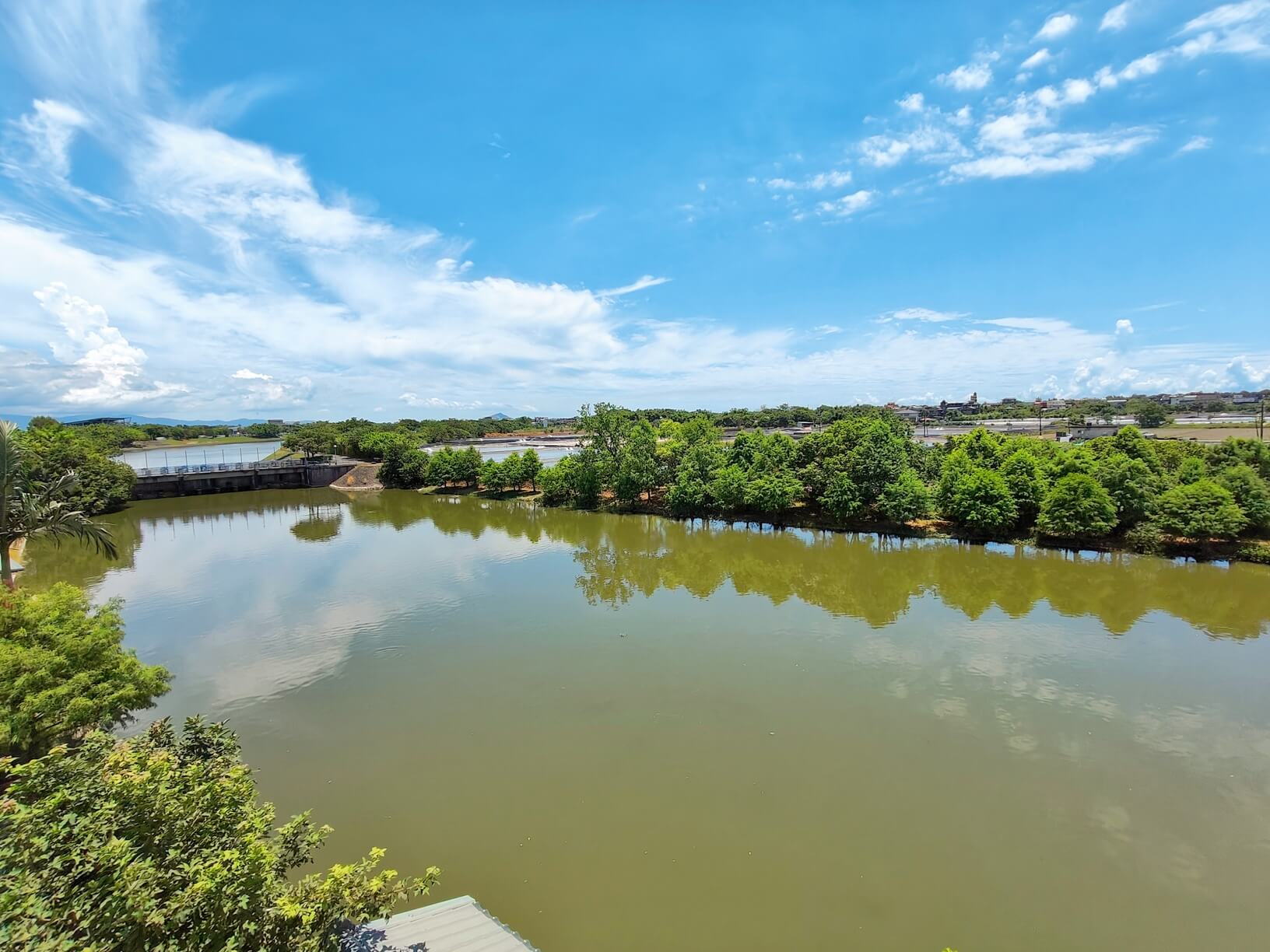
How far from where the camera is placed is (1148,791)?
29.0 feet

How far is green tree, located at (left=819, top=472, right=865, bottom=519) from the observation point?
1055 inches

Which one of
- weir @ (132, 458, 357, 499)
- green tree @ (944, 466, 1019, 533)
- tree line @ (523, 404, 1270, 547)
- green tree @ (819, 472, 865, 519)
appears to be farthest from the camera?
weir @ (132, 458, 357, 499)

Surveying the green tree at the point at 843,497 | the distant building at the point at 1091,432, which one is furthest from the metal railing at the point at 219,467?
the distant building at the point at 1091,432

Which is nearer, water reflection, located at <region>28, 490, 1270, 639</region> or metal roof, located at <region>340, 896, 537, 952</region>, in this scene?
metal roof, located at <region>340, 896, 537, 952</region>

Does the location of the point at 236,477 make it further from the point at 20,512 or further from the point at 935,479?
the point at 935,479

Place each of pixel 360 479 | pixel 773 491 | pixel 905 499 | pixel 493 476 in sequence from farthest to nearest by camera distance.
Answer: pixel 360 479
pixel 493 476
pixel 773 491
pixel 905 499

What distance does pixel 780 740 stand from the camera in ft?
33.8

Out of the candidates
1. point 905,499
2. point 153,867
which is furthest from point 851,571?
point 153,867

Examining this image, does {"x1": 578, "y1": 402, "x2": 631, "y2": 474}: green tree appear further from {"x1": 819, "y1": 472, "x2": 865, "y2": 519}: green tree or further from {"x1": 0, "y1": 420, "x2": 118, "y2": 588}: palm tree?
{"x1": 0, "y1": 420, "x2": 118, "y2": 588}: palm tree

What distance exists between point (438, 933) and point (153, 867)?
10.3 ft

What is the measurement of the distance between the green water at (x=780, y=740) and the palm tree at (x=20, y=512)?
13.5 ft

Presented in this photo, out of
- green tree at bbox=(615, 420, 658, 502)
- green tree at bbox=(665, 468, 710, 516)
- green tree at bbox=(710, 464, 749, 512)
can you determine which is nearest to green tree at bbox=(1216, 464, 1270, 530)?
green tree at bbox=(710, 464, 749, 512)

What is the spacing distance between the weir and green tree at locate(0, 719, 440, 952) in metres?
50.5

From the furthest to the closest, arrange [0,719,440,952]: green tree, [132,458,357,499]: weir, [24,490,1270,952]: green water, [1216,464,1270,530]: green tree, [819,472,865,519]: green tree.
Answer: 1. [132,458,357,499]: weir
2. [819,472,865,519]: green tree
3. [1216,464,1270,530]: green tree
4. [24,490,1270,952]: green water
5. [0,719,440,952]: green tree
